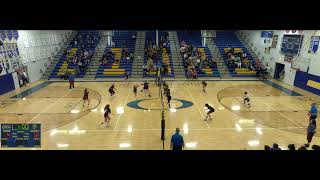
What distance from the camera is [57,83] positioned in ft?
79.0

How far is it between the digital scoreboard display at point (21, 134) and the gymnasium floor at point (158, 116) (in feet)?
9.92

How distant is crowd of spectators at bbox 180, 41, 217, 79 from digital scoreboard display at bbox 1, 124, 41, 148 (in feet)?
64.8

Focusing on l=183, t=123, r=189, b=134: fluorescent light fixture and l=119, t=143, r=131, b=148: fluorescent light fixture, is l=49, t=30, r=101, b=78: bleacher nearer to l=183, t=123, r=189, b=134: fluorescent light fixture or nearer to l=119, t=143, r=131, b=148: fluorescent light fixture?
l=183, t=123, r=189, b=134: fluorescent light fixture

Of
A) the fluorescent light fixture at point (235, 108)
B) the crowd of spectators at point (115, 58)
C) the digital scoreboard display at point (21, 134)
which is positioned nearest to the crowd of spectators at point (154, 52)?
the crowd of spectators at point (115, 58)

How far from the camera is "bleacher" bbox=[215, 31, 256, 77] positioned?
26634mm

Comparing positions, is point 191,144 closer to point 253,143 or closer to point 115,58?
point 253,143

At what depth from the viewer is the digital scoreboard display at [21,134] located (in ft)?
23.2

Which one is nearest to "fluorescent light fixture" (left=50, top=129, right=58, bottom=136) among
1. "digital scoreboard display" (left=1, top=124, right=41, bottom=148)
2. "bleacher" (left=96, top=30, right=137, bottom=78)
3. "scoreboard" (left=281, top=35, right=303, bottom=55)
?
"digital scoreboard display" (left=1, top=124, right=41, bottom=148)

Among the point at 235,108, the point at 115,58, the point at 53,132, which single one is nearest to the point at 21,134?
the point at 53,132
